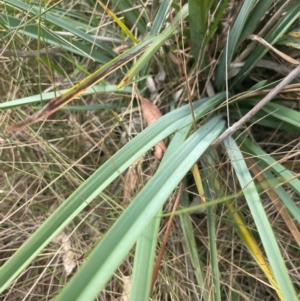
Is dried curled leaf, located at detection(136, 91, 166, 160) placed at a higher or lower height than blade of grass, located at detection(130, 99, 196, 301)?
higher

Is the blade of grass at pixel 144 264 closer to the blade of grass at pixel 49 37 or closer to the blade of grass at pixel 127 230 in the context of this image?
the blade of grass at pixel 127 230

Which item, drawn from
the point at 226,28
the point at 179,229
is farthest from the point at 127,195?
the point at 226,28

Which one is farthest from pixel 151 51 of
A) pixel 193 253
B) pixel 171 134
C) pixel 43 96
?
pixel 193 253

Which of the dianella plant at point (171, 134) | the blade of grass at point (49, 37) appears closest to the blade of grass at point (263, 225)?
the dianella plant at point (171, 134)

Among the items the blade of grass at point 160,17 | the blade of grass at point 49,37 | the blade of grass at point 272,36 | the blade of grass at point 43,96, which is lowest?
the blade of grass at point 43,96

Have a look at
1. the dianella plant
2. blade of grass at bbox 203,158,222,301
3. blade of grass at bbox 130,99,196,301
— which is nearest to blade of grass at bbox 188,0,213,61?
the dianella plant

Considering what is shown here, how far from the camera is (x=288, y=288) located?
1.82 ft

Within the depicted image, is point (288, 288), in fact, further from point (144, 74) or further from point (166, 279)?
point (144, 74)

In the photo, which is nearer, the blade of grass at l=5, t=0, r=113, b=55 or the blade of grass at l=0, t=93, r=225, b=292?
the blade of grass at l=0, t=93, r=225, b=292

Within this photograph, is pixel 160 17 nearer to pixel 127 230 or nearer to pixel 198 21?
pixel 198 21

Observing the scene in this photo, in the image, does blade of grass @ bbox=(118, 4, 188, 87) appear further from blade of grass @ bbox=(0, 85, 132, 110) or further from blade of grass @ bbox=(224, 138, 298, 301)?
blade of grass @ bbox=(224, 138, 298, 301)

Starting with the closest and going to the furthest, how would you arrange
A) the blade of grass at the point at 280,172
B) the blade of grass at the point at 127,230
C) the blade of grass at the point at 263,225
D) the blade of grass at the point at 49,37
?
1. the blade of grass at the point at 127,230
2. the blade of grass at the point at 263,225
3. the blade of grass at the point at 280,172
4. the blade of grass at the point at 49,37

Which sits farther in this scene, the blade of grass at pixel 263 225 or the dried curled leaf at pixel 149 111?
the dried curled leaf at pixel 149 111

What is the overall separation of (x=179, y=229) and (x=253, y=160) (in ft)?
0.64
